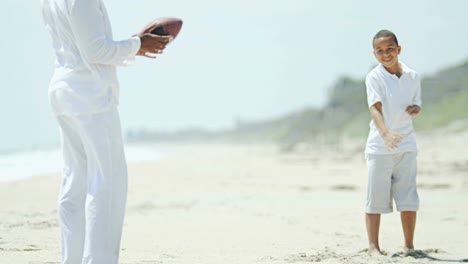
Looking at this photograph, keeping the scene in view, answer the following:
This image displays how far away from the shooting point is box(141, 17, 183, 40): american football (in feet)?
14.8

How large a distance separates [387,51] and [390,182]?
41.6 inches

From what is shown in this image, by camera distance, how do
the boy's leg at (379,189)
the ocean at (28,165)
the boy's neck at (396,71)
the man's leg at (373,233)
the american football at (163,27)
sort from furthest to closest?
the ocean at (28,165) → the boy's neck at (396,71) → the boy's leg at (379,189) → the man's leg at (373,233) → the american football at (163,27)

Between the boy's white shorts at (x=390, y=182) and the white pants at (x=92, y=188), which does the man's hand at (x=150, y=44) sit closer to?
the white pants at (x=92, y=188)

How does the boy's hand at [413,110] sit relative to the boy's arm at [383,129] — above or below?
above

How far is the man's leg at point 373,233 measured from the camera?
587 centimetres

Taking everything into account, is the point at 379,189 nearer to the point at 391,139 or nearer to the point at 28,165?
the point at 391,139

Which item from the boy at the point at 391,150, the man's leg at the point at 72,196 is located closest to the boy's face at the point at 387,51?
the boy at the point at 391,150

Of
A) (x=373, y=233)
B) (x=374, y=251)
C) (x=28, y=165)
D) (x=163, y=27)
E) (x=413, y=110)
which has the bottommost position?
(x=28, y=165)

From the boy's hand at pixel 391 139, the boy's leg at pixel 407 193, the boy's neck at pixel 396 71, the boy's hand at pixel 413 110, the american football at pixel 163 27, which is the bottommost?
the boy's leg at pixel 407 193

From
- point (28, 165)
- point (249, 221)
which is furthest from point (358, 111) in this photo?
point (249, 221)

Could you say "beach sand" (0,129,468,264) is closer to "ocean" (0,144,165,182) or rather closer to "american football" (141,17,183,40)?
"american football" (141,17,183,40)

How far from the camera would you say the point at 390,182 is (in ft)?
19.7

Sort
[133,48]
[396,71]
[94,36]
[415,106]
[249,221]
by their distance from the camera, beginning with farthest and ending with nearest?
[249,221], [396,71], [415,106], [133,48], [94,36]

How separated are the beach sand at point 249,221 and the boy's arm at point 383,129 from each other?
0.88 meters
